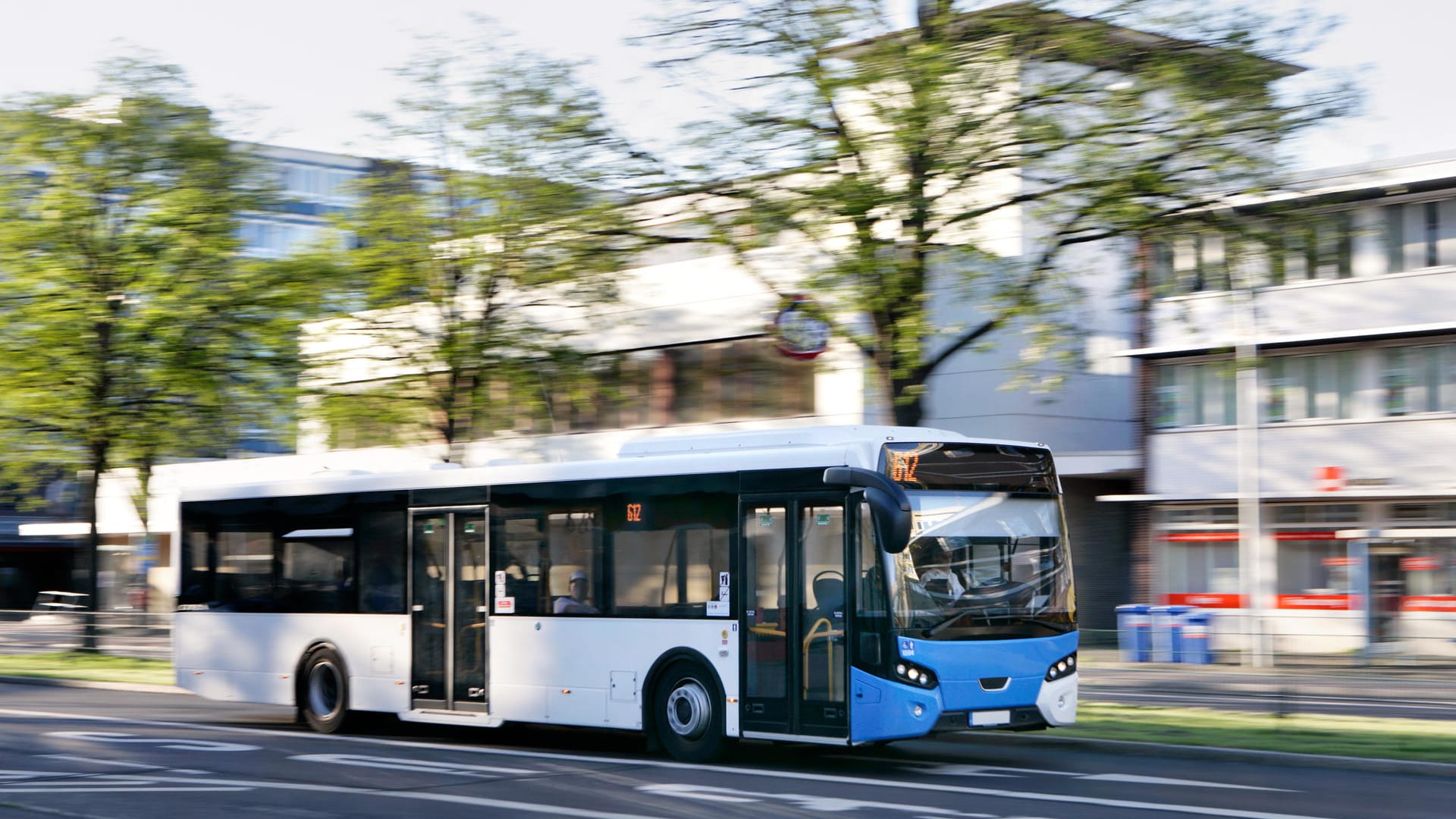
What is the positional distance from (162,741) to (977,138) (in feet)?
34.3

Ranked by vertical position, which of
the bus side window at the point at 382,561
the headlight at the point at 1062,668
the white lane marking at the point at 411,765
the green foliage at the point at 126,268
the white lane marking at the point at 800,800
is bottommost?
the white lane marking at the point at 411,765

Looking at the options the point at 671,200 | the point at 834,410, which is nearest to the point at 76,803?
the point at 671,200

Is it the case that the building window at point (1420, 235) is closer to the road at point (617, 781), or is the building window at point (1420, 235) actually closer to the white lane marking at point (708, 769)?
the road at point (617, 781)

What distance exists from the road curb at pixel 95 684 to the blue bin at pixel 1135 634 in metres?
14.3

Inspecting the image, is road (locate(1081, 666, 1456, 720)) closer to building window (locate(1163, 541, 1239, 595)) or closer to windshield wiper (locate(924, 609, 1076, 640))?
windshield wiper (locate(924, 609, 1076, 640))

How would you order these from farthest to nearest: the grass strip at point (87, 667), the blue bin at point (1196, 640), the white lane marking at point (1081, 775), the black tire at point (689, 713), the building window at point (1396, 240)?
the building window at point (1396, 240) → the blue bin at point (1196, 640) → the grass strip at point (87, 667) → the black tire at point (689, 713) → the white lane marking at point (1081, 775)

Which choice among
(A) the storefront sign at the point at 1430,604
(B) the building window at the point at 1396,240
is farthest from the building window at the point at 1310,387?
(A) the storefront sign at the point at 1430,604

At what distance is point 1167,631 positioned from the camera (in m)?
33.0

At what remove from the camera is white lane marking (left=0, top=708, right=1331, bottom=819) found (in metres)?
11.5

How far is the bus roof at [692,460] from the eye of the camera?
1422 centimetres

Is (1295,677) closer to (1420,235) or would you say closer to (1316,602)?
(1316,602)

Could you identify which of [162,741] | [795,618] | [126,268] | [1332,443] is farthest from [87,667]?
[1332,443]

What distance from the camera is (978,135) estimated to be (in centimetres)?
1848

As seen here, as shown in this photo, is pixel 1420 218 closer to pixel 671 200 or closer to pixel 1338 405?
pixel 1338 405
